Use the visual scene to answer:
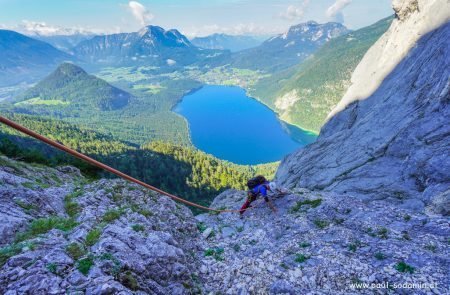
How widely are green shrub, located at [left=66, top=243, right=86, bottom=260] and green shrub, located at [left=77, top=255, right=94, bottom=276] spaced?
0.42 m

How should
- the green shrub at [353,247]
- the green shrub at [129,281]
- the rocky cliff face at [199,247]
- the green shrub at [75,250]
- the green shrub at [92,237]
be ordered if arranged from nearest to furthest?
1. the rocky cliff face at [199,247]
2. the green shrub at [129,281]
3. the green shrub at [75,250]
4. the green shrub at [92,237]
5. the green shrub at [353,247]

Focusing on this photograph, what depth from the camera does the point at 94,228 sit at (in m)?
12.2

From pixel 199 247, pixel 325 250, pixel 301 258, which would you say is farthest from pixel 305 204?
pixel 199 247

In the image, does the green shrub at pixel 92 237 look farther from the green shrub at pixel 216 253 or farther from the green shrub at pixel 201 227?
the green shrub at pixel 201 227

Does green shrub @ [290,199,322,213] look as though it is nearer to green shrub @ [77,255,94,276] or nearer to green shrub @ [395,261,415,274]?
green shrub @ [395,261,415,274]

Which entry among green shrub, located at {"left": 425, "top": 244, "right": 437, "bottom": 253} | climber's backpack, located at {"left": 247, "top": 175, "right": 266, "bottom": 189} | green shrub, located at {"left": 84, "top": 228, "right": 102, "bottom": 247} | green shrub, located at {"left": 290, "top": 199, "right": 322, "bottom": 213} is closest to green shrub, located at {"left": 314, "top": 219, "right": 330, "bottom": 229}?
green shrub, located at {"left": 290, "top": 199, "right": 322, "bottom": 213}

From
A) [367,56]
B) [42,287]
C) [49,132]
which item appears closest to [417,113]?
[42,287]

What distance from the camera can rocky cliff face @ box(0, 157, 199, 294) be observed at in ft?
28.2

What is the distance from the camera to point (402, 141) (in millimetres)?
29266

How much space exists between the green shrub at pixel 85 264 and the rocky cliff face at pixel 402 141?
67.8ft

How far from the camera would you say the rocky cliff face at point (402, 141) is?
23359 mm

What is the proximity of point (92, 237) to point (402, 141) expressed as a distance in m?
30.8

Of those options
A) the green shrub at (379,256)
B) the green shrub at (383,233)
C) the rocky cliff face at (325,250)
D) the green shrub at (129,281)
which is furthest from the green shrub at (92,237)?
the green shrub at (383,233)

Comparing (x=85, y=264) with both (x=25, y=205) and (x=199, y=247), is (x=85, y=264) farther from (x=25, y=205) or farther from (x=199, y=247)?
(x=25, y=205)
